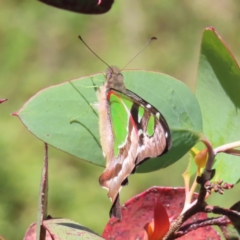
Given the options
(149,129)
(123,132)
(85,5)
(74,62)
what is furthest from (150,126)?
(74,62)

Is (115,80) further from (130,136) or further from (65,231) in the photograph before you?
(65,231)

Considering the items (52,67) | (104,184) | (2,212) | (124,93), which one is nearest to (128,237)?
(104,184)

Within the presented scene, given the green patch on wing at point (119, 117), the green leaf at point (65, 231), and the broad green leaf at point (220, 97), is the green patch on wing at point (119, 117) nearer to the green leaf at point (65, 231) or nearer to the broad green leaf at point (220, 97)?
the broad green leaf at point (220, 97)

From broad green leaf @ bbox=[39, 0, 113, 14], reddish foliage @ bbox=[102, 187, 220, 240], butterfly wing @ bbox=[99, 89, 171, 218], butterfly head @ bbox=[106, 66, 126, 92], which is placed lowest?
reddish foliage @ bbox=[102, 187, 220, 240]

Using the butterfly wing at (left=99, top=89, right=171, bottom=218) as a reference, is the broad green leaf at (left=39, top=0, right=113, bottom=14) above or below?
above

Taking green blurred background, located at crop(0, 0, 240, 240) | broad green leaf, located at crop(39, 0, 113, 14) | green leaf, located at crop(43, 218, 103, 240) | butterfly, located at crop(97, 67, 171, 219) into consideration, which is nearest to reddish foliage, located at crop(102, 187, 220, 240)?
butterfly, located at crop(97, 67, 171, 219)

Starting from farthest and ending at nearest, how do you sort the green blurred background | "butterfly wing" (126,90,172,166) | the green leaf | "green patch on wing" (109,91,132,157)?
the green blurred background
"green patch on wing" (109,91,132,157)
"butterfly wing" (126,90,172,166)
the green leaf

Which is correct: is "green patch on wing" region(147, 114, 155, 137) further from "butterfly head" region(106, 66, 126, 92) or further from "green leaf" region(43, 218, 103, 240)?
"green leaf" region(43, 218, 103, 240)

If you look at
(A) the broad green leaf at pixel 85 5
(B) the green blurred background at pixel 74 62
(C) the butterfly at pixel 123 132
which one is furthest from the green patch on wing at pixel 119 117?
(B) the green blurred background at pixel 74 62
